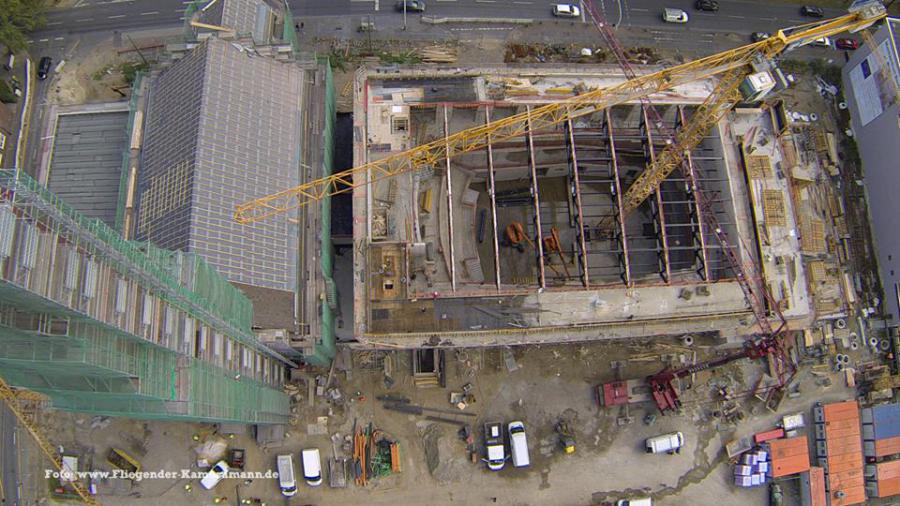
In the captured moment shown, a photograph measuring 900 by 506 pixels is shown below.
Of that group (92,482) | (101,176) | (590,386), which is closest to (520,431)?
(590,386)

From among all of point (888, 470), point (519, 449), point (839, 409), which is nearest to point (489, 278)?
point (519, 449)

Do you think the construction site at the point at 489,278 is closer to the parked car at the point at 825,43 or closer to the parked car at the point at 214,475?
the parked car at the point at 214,475

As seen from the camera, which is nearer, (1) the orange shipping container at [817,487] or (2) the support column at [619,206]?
(2) the support column at [619,206]

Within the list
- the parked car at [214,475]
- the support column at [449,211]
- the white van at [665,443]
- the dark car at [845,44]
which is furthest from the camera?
the dark car at [845,44]

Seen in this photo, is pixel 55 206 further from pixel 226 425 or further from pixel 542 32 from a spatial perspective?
pixel 542 32

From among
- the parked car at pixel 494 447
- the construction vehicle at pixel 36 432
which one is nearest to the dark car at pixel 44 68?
the construction vehicle at pixel 36 432

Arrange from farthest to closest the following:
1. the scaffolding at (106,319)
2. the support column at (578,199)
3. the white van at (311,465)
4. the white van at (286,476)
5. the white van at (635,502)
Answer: the white van at (635,502)
the white van at (311,465)
the white van at (286,476)
the support column at (578,199)
the scaffolding at (106,319)

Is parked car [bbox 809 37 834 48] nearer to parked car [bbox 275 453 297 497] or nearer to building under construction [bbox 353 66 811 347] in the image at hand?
building under construction [bbox 353 66 811 347]
